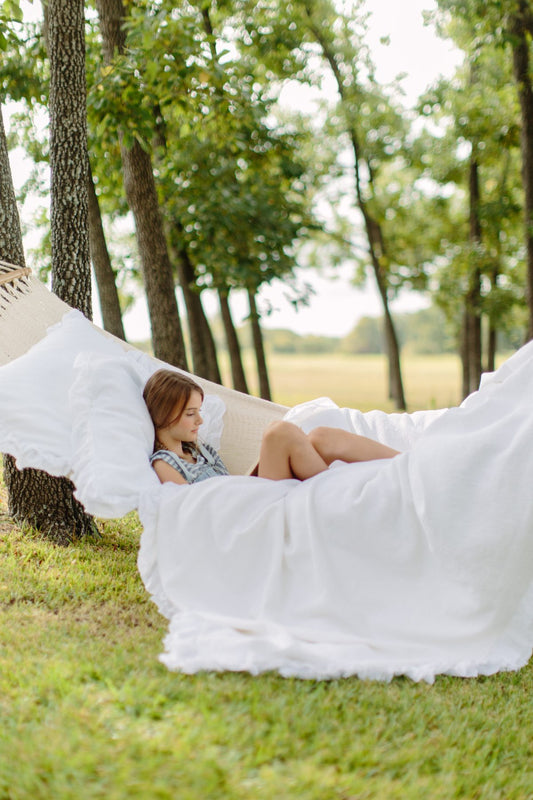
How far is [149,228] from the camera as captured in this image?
13.1ft

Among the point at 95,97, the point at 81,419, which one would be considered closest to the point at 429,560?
the point at 81,419

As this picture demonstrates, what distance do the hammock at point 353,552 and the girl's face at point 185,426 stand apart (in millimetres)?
247

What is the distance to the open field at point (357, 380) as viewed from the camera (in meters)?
12.9

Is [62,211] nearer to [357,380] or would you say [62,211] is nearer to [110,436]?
[110,436]

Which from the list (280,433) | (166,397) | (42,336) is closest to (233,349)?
(42,336)

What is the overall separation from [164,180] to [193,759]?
490 centimetres

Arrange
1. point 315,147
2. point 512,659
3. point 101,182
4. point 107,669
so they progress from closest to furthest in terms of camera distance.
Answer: point 107,669
point 512,659
point 101,182
point 315,147

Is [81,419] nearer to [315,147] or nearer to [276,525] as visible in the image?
[276,525]

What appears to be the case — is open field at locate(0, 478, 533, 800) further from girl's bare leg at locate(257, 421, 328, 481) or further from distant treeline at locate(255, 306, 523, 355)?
distant treeline at locate(255, 306, 523, 355)

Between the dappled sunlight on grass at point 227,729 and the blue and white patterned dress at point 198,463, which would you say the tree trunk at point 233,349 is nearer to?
the blue and white patterned dress at point 198,463

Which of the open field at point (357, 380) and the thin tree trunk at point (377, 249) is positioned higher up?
the thin tree trunk at point (377, 249)

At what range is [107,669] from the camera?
1.65m

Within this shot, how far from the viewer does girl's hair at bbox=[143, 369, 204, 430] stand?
222cm

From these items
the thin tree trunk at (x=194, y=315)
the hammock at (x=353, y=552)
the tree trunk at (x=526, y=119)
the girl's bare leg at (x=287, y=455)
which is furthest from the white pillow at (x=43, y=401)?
the tree trunk at (x=526, y=119)
